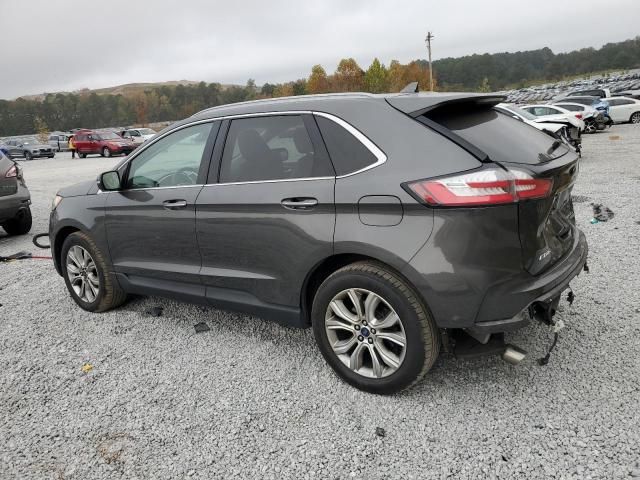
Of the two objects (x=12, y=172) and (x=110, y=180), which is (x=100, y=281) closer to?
(x=110, y=180)

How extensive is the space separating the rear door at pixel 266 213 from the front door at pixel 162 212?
0.45ft

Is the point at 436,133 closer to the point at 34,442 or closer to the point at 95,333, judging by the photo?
the point at 34,442

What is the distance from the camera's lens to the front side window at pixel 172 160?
3.69 meters

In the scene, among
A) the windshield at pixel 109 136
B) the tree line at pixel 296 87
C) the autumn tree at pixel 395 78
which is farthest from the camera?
the tree line at pixel 296 87

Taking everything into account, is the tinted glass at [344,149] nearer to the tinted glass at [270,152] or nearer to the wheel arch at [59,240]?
the tinted glass at [270,152]

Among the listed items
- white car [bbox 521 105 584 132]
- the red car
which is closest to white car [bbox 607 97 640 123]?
white car [bbox 521 105 584 132]

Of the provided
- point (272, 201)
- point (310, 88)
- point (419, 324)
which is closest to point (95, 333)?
point (272, 201)

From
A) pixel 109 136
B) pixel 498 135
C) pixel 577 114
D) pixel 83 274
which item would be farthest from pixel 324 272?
pixel 109 136

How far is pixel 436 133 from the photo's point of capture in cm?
268

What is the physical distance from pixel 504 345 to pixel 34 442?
2660 millimetres

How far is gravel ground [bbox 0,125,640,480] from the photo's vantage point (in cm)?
247

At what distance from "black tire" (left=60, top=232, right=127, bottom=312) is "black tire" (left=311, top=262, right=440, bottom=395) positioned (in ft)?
7.41

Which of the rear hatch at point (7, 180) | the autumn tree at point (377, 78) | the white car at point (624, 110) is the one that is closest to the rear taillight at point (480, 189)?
the rear hatch at point (7, 180)

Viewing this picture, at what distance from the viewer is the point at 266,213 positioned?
124 inches
